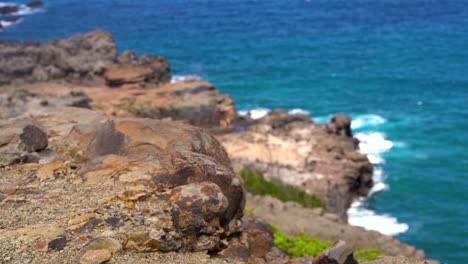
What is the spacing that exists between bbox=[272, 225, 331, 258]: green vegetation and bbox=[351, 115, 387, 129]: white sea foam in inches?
1324

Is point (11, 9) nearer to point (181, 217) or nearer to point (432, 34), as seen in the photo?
point (432, 34)

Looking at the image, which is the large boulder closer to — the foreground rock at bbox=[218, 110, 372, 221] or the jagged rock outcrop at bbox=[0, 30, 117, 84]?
the jagged rock outcrop at bbox=[0, 30, 117, 84]

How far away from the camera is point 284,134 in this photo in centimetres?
4591

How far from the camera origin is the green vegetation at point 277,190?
33156 mm

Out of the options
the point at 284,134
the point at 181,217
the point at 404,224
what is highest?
the point at 181,217

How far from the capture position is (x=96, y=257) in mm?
9953

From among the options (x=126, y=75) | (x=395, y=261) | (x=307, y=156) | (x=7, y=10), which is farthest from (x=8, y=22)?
(x=395, y=261)

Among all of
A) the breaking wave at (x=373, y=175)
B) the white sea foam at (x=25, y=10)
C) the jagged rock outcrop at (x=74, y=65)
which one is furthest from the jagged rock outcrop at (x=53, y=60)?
the white sea foam at (x=25, y=10)

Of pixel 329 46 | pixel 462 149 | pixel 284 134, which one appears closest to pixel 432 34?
pixel 329 46

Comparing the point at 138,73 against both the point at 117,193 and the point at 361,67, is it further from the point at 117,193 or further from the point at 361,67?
the point at 117,193

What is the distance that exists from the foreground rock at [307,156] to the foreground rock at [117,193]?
21.8 meters

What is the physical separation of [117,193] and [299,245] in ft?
32.7

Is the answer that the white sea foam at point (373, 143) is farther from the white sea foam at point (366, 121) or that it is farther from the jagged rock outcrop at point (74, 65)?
the jagged rock outcrop at point (74, 65)

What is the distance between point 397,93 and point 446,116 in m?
8.00
